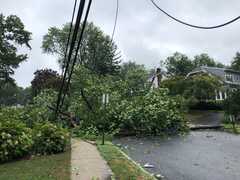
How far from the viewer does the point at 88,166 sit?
20.2ft

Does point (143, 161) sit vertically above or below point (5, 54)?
below

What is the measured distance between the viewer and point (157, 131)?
13617 millimetres

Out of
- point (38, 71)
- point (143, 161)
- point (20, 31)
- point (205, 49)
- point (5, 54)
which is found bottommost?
point (143, 161)

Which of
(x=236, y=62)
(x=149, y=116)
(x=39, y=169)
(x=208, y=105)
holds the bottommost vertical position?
(x=39, y=169)

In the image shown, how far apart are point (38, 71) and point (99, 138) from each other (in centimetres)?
2246

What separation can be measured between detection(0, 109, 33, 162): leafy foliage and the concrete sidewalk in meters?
1.28

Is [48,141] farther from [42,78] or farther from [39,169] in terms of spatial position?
[42,78]

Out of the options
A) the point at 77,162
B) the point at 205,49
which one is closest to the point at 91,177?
the point at 77,162

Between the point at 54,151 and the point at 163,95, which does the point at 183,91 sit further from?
the point at 54,151

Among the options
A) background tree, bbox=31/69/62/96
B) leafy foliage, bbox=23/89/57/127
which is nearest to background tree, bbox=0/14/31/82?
background tree, bbox=31/69/62/96

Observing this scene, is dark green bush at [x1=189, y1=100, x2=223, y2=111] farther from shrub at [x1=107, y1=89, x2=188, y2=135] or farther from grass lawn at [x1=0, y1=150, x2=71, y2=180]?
grass lawn at [x1=0, y1=150, x2=71, y2=180]

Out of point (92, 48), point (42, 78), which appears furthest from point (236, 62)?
point (42, 78)

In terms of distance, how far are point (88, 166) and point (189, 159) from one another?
10.3 feet

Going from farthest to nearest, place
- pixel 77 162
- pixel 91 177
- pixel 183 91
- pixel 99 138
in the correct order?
1. pixel 183 91
2. pixel 99 138
3. pixel 77 162
4. pixel 91 177
